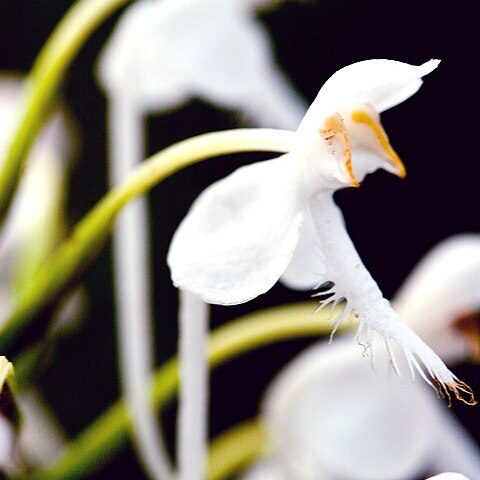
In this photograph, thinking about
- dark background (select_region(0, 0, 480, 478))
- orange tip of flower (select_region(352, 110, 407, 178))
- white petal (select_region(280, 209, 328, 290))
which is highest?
orange tip of flower (select_region(352, 110, 407, 178))

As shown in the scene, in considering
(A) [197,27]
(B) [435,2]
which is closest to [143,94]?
(A) [197,27]

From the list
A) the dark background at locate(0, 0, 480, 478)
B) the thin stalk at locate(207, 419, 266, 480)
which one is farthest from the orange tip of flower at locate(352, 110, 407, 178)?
the dark background at locate(0, 0, 480, 478)

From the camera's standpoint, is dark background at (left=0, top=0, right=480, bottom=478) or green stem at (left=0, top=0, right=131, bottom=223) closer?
green stem at (left=0, top=0, right=131, bottom=223)

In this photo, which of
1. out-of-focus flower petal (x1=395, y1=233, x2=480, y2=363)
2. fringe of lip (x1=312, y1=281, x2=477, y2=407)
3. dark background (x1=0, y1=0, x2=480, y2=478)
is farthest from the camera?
dark background (x1=0, y1=0, x2=480, y2=478)

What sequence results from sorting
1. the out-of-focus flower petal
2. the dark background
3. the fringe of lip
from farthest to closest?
the dark background < the out-of-focus flower petal < the fringe of lip

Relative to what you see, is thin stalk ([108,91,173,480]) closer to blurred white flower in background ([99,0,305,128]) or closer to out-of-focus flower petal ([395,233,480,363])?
blurred white flower in background ([99,0,305,128])

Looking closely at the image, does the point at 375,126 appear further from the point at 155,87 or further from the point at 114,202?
the point at 155,87
